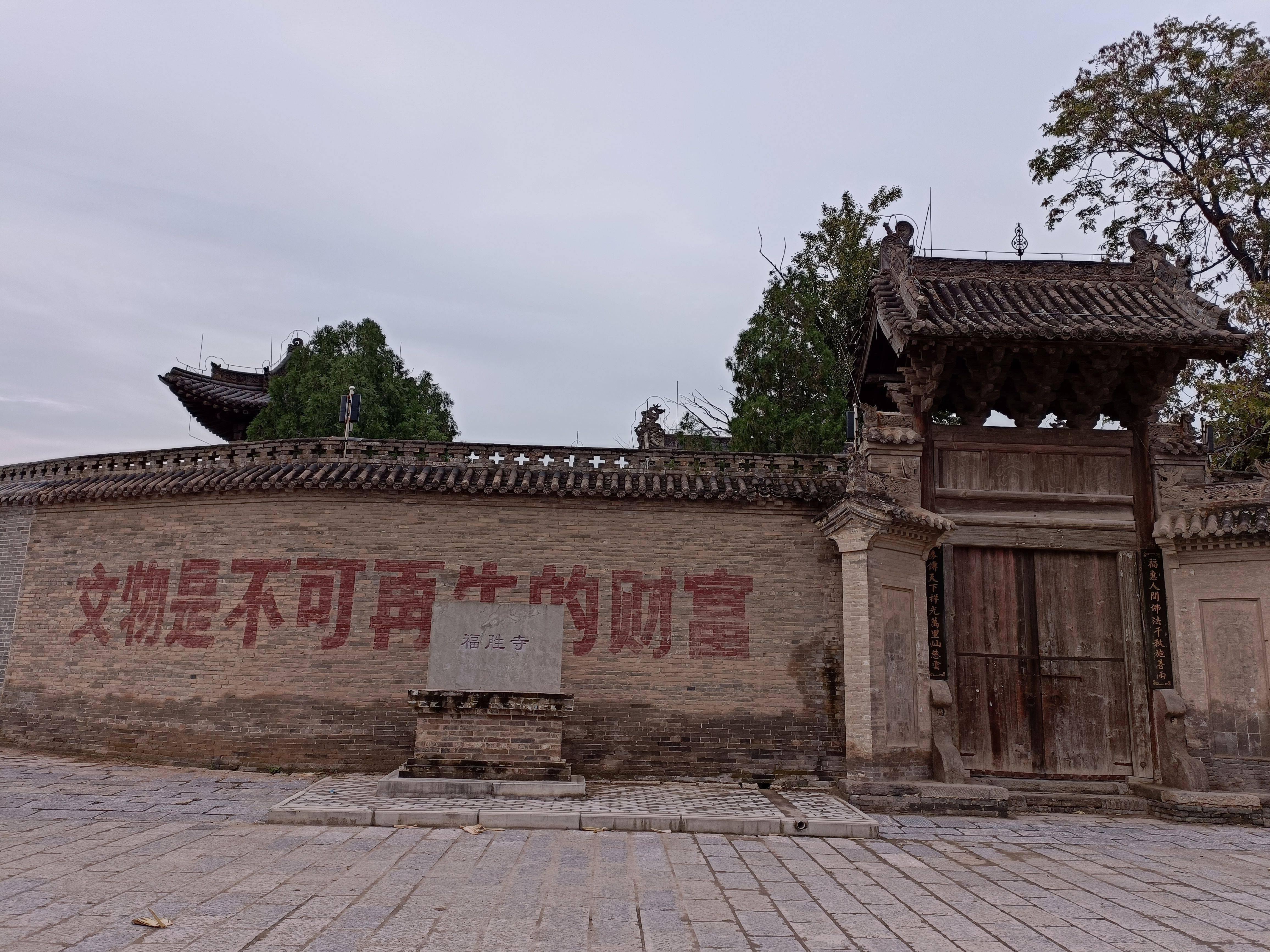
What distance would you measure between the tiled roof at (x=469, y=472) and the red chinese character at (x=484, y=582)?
3.28 ft

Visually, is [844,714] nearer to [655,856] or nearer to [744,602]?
[744,602]

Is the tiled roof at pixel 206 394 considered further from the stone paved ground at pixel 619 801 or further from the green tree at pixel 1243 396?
the green tree at pixel 1243 396

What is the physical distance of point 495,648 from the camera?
9.09 metres

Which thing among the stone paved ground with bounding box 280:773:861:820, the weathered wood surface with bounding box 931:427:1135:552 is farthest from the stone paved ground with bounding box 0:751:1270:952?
the weathered wood surface with bounding box 931:427:1135:552

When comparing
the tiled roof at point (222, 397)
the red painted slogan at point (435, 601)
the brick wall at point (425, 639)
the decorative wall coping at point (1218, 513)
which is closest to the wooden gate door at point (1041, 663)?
the decorative wall coping at point (1218, 513)

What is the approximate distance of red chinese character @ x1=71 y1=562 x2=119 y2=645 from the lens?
37.8 feet

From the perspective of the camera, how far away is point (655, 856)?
6496mm

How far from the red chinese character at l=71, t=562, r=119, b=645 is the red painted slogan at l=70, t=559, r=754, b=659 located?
1.30 metres

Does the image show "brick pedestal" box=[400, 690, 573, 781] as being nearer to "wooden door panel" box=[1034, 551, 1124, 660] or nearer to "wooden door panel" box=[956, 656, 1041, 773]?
"wooden door panel" box=[956, 656, 1041, 773]

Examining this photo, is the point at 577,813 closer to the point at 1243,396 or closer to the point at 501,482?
the point at 501,482

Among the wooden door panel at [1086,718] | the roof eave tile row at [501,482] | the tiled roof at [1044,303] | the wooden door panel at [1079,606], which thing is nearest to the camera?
the tiled roof at [1044,303]

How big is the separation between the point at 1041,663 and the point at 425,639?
299 inches

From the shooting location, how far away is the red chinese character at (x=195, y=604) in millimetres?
10922

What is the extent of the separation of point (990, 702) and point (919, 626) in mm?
1281
